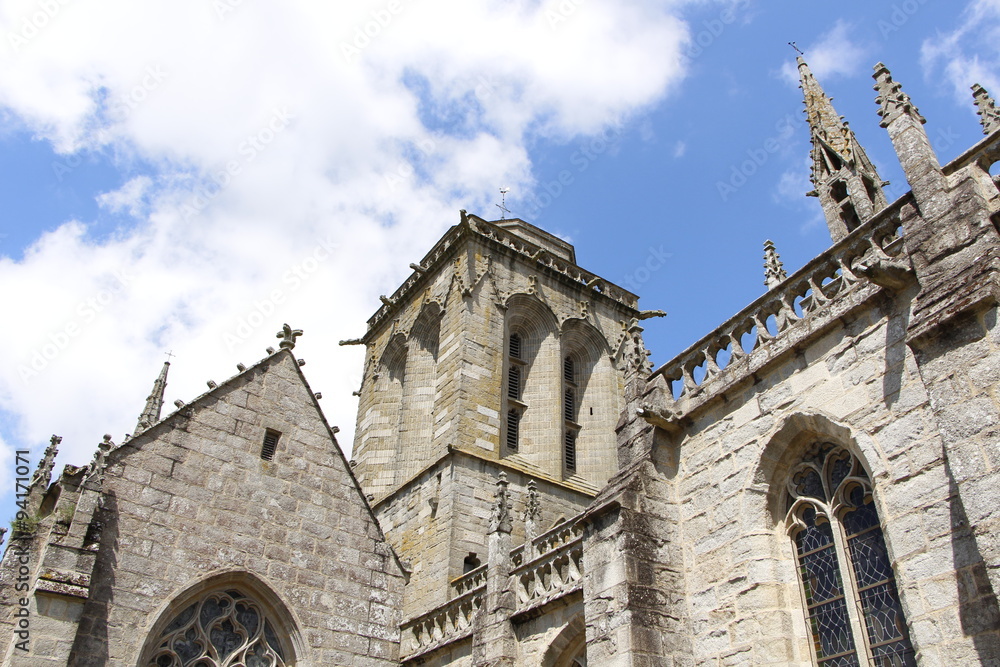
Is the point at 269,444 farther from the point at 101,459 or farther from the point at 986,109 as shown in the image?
the point at 986,109

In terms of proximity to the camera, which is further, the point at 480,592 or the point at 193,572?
the point at 480,592

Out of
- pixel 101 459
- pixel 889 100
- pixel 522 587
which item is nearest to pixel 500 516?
pixel 522 587

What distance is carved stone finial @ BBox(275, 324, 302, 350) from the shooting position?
11.2m

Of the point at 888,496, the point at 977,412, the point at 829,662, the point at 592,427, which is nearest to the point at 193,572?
the point at 829,662

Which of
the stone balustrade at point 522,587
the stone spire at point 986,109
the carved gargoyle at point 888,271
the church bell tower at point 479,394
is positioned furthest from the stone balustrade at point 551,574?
the stone spire at point 986,109

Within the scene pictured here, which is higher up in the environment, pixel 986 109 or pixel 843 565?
pixel 986 109

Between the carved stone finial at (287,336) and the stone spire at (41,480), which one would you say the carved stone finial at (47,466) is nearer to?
the stone spire at (41,480)

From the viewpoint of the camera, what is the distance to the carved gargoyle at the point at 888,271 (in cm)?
644

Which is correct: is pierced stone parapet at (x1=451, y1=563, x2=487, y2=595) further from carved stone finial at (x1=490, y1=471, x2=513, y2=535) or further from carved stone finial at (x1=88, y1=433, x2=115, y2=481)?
carved stone finial at (x1=88, y1=433, x2=115, y2=481)

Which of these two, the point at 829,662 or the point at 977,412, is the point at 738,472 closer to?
the point at 829,662

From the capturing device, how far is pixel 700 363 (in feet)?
28.9

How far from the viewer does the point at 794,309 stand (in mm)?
7805

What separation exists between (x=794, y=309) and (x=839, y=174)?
28.8 ft

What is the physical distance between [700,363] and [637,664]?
3399 millimetres
